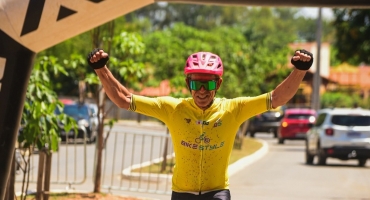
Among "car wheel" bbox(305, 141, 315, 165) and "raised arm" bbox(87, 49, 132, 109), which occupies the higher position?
"raised arm" bbox(87, 49, 132, 109)

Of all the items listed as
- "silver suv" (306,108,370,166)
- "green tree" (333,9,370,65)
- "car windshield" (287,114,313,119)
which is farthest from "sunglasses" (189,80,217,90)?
"car windshield" (287,114,313,119)

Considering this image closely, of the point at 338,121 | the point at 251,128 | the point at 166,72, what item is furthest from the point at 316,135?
the point at 166,72

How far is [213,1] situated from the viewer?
923 cm

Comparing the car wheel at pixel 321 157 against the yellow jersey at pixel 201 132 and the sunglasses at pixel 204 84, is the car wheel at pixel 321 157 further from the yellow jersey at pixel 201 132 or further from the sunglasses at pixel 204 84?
the sunglasses at pixel 204 84

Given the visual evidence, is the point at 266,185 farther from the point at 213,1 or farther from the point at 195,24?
the point at 195,24

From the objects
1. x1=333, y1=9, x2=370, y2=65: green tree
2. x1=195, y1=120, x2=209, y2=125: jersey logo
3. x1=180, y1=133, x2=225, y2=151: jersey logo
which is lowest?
x1=180, y1=133, x2=225, y2=151: jersey logo

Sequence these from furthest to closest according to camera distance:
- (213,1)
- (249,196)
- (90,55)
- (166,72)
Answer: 1. (166,72)
2. (249,196)
3. (213,1)
4. (90,55)

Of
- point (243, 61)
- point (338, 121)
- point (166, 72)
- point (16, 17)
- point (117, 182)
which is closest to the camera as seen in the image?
point (16, 17)

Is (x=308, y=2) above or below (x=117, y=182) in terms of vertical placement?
above

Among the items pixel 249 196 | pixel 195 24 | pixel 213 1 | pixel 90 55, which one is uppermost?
pixel 195 24

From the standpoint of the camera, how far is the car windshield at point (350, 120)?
2416cm

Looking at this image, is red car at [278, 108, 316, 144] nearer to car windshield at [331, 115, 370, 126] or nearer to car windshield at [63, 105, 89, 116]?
car windshield at [63, 105, 89, 116]

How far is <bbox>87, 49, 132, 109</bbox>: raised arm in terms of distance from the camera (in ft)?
21.6

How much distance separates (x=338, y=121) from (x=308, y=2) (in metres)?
15.2
